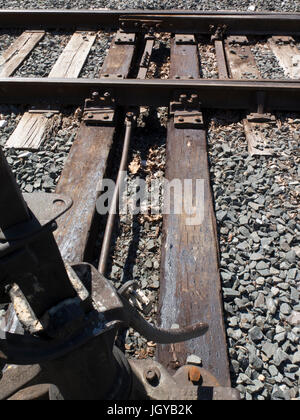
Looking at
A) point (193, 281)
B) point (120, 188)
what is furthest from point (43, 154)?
point (193, 281)

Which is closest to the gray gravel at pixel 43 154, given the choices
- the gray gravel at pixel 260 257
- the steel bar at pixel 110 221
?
the steel bar at pixel 110 221

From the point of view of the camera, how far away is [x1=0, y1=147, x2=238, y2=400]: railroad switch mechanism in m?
0.90

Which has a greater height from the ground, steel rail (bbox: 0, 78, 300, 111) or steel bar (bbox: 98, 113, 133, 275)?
steel rail (bbox: 0, 78, 300, 111)

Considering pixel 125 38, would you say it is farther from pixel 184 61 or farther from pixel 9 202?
pixel 9 202

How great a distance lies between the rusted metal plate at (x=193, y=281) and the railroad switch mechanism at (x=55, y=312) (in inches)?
16.4

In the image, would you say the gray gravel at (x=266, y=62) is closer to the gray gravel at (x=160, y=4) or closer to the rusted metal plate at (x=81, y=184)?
the gray gravel at (x=160, y=4)

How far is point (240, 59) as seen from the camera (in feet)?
15.1

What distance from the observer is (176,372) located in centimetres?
181

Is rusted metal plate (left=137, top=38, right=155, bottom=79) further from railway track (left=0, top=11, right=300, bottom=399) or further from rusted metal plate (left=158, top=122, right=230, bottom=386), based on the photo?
rusted metal plate (left=158, top=122, right=230, bottom=386)

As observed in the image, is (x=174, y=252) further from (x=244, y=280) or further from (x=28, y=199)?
(x=28, y=199)

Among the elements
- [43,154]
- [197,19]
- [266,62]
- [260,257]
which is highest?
[197,19]

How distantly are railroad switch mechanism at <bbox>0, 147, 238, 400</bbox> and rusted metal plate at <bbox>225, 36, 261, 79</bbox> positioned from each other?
354 centimetres

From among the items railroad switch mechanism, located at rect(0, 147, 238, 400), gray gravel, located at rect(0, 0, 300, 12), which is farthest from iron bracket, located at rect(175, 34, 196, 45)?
railroad switch mechanism, located at rect(0, 147, 238, 400)

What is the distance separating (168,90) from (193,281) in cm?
219
